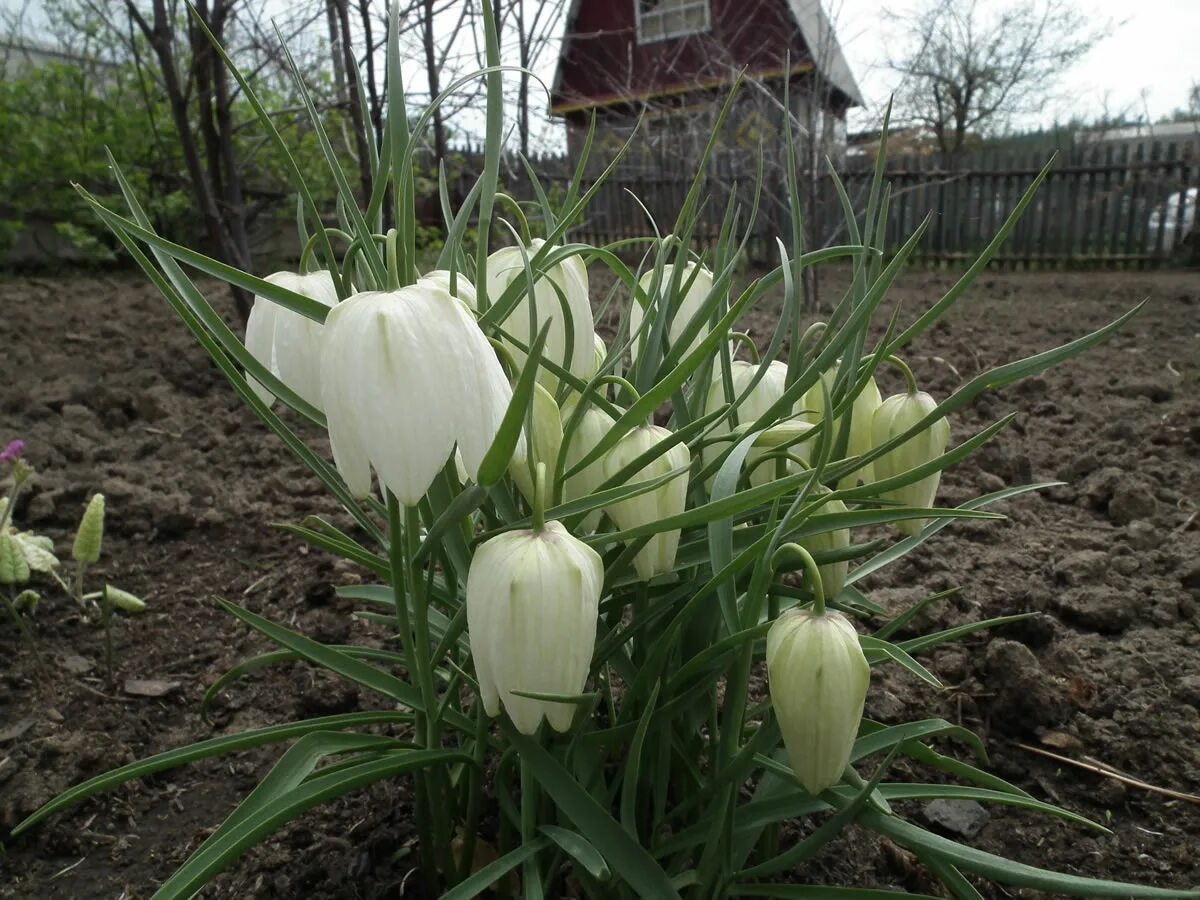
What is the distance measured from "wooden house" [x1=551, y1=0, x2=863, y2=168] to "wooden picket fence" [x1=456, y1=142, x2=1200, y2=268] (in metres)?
0.36

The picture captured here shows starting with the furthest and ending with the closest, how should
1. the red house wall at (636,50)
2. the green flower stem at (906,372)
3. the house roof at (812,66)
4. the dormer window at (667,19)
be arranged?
the dormer window at (667,19) < the red house wall at (636,50) < the house roof at (812,66) < the green flower stem at (906,372)

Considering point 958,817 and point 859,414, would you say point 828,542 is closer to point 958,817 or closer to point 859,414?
point 859,414

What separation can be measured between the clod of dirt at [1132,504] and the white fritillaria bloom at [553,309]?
4.70 ft

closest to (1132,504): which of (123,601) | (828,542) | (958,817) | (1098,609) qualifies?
(1098,609)

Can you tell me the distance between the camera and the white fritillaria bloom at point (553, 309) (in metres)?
0.82

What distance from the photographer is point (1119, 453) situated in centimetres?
220

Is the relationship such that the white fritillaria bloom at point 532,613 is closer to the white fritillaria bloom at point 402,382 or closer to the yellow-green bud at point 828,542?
the white fritillaria bloom at point 402,382

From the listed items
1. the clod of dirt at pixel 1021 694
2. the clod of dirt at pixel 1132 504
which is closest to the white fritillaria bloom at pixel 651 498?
the clod of dirt at pixel 1021 694

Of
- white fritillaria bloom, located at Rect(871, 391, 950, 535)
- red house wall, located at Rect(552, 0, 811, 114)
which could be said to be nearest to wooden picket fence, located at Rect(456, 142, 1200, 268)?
red house wall, located at Rect(552, 0, 811, 114)

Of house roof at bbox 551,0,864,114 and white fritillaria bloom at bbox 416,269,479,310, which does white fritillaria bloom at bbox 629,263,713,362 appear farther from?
house roof at bbox 551,0,864,114

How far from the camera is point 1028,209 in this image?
288 inches

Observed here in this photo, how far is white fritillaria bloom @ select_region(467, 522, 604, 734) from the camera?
0.61m

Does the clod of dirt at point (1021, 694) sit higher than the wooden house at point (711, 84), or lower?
lower

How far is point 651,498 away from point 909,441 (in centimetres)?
29
